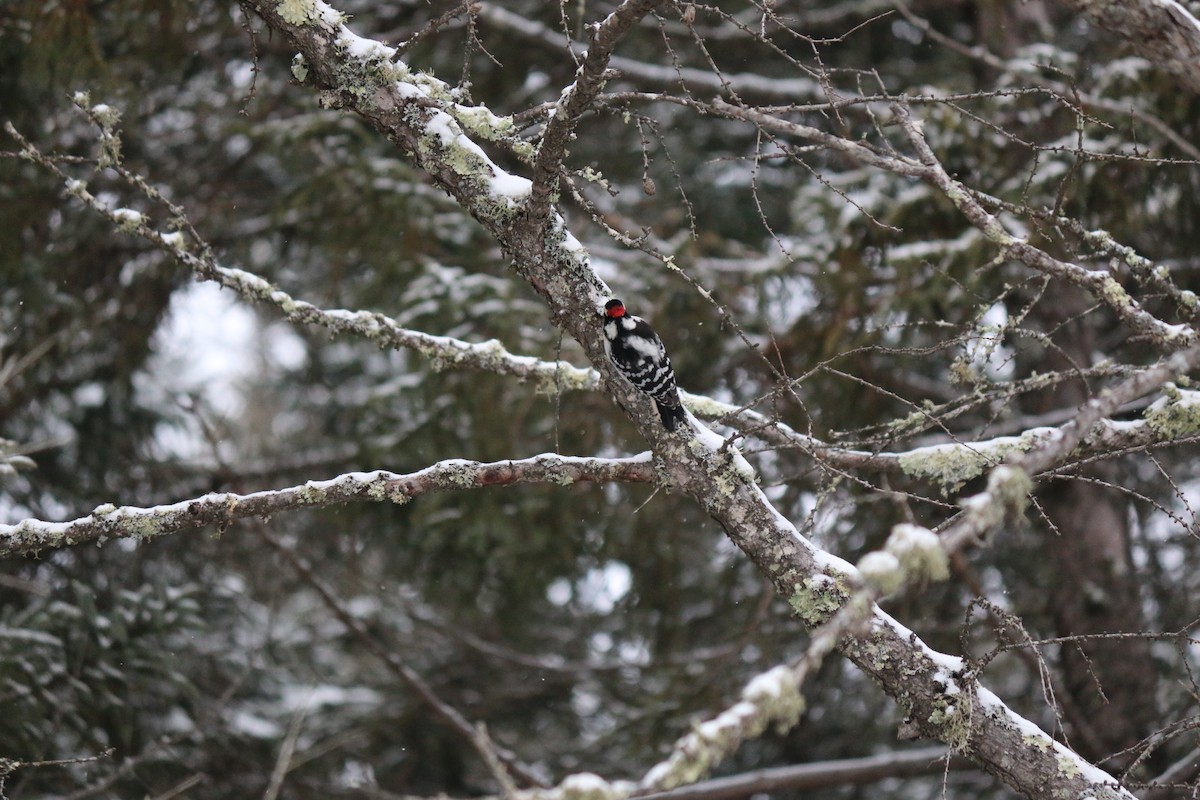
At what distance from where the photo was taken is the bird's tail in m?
2.90

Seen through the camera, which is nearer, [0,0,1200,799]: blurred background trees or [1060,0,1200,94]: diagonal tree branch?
[1060,0,1200,94]: diagonal tree branch

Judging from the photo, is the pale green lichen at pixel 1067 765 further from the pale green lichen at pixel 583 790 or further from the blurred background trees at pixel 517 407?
the blurred background trees at pixel 517 407

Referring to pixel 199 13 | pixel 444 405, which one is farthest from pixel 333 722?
pixel 199 13

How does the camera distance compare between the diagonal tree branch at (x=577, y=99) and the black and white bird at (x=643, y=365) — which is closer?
the diagonal tree branch at (x=577, y=99)

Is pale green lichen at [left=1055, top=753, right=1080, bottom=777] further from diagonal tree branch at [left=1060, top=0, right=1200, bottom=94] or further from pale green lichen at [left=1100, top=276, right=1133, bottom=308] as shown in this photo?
diagonal tree branch at [left=1060, top=0, right=1200, bottom=94]

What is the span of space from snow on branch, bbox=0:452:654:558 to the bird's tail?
127 mm

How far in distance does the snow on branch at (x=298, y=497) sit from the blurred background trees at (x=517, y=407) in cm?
193

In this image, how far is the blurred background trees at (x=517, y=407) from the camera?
5.25 meters

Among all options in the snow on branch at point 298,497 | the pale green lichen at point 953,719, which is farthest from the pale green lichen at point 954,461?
the snow on branch at point 298,497

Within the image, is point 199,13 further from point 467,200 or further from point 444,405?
point 467,200

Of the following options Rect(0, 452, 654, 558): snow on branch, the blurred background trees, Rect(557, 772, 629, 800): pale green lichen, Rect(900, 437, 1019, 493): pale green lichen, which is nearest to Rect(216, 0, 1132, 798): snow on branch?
Rect(0, 452, 654, 558): snow on branch

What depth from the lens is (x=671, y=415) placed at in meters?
2.94

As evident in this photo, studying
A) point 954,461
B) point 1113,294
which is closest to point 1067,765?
point 954,461

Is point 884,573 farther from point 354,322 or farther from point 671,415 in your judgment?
point 354,322
